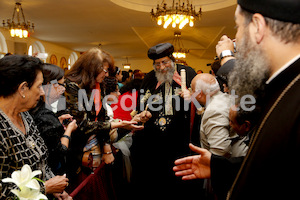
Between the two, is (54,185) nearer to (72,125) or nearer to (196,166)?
(72,125)

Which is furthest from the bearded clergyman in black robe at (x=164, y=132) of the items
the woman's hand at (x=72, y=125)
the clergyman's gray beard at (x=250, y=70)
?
the clergyman's gray beard at (x=250, y=70)

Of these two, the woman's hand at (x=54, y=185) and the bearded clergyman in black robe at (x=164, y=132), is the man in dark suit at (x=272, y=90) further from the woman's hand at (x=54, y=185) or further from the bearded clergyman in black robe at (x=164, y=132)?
the bearded clergyman in black robe at (x=164, y=132)

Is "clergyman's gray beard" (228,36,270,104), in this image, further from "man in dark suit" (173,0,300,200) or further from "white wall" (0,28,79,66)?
"white wall" (0,28,79,66)

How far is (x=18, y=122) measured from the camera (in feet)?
5.57

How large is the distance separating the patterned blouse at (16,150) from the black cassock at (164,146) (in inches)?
69.2

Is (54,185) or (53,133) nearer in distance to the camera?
(54,185)

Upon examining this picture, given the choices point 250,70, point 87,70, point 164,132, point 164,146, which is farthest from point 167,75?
point 250,70

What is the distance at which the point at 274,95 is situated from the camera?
106 cm

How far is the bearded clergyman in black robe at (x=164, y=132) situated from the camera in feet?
10.9

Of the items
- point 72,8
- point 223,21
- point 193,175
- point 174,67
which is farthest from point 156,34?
point 193,175

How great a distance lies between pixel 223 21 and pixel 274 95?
1038 centimetres

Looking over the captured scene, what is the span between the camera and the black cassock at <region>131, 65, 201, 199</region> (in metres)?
3.31

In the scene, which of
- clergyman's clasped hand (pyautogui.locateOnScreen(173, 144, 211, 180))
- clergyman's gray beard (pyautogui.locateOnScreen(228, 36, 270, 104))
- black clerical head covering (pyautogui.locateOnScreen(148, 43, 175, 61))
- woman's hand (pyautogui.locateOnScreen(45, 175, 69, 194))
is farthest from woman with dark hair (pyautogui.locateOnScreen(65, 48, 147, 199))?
clergyman's gray beard (pyautogui.locateOnScreen(228, 36, 270, 104))

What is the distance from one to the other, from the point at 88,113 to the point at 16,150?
1.09 meters
